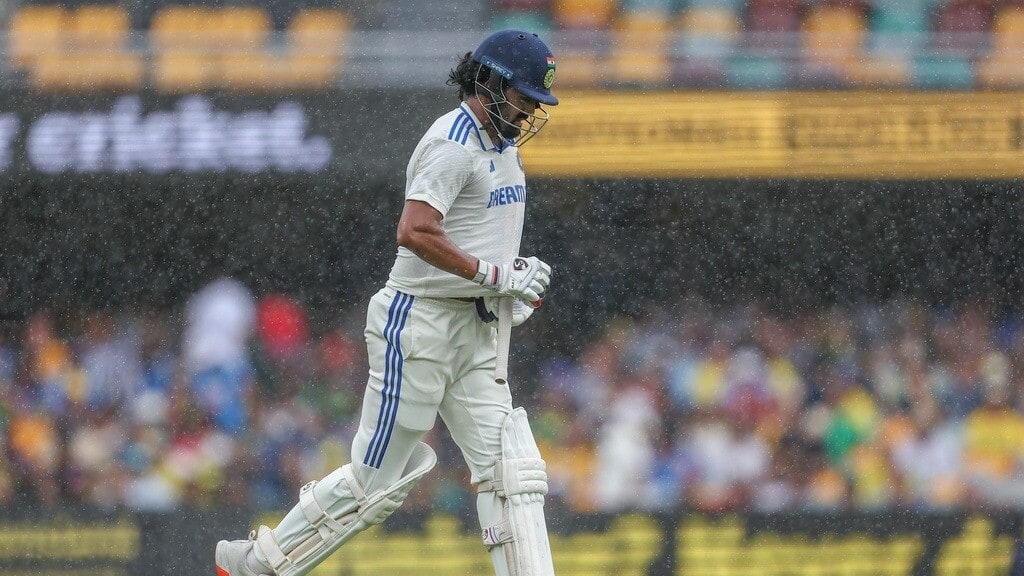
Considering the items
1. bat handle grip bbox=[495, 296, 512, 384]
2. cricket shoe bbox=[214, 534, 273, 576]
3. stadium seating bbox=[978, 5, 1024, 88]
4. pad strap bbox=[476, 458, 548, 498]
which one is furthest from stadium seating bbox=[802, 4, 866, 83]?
cricket shoe bbox=[214, 534, 273, 576]

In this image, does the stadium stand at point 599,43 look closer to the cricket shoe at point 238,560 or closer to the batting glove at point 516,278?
the batting glove at point 516,278

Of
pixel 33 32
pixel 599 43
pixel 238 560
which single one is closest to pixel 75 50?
pixel 33 32

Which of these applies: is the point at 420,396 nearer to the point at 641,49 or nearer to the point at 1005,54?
the point at 641,49

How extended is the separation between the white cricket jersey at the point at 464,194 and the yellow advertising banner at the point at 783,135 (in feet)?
9.29

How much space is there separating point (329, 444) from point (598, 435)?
139 centimetres

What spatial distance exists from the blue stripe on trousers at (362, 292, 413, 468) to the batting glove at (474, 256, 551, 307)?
11.1 inches

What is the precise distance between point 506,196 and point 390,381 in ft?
2.01

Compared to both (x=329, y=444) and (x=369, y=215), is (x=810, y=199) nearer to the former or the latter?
(x=369, y=215)

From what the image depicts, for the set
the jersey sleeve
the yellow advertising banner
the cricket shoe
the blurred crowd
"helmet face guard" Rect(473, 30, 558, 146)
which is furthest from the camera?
the blurred crowd

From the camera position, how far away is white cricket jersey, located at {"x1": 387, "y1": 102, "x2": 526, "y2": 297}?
3949 mm

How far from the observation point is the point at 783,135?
23.4 ft

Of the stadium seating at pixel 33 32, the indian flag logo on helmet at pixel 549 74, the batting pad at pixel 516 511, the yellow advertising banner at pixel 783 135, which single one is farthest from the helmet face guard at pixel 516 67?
the stadium seating at pixel 33 32

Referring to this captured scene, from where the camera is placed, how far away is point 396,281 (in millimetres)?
4176

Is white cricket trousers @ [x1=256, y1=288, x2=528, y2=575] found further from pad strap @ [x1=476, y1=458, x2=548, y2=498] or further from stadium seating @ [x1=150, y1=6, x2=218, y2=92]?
stadium seating @ [x1=150, y1=6, x2=218, y2=92]
